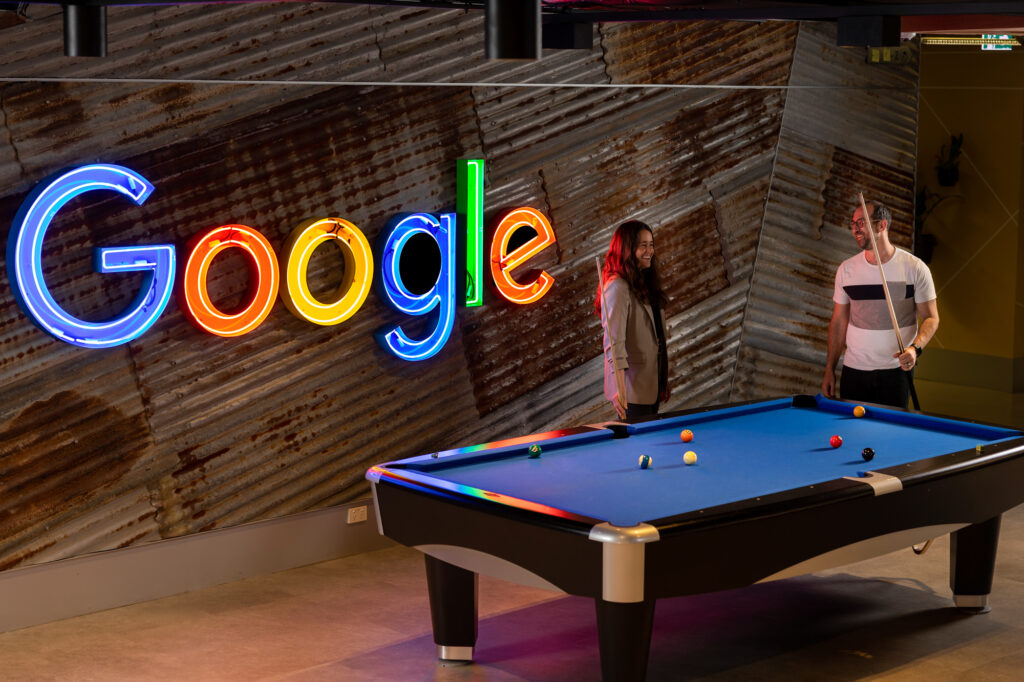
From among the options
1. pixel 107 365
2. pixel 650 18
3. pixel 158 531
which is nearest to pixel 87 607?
pixel 158 531

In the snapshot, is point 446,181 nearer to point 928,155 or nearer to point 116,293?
point 116,293

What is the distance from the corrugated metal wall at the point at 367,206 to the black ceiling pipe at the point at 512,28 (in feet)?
7.45

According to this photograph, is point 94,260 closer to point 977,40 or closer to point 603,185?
point 603,185

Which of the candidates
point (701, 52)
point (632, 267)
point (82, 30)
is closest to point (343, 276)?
point (632, 267)

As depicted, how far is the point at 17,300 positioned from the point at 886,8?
3.93m

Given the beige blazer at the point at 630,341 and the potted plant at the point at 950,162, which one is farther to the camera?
the potted plant at the point at 950,162

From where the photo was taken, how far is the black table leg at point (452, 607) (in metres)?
5.00

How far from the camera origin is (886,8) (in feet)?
20.0

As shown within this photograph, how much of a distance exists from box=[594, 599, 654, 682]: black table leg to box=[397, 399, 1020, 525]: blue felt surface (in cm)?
27

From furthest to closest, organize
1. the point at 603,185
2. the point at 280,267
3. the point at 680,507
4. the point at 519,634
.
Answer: the point at 603,185
the point at 280,267
the point at 519,634
the point at 680,507

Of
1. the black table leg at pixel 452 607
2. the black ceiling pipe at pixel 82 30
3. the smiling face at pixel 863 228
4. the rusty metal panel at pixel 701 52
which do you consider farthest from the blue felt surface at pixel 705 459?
the rusty metal panel at pixel 701 52

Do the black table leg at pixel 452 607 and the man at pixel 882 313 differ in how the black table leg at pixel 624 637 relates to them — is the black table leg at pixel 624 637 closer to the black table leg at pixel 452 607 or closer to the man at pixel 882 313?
the black table leg at pixel 452 607

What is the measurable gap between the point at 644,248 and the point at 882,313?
1.34 meters

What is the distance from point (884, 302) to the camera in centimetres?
686
